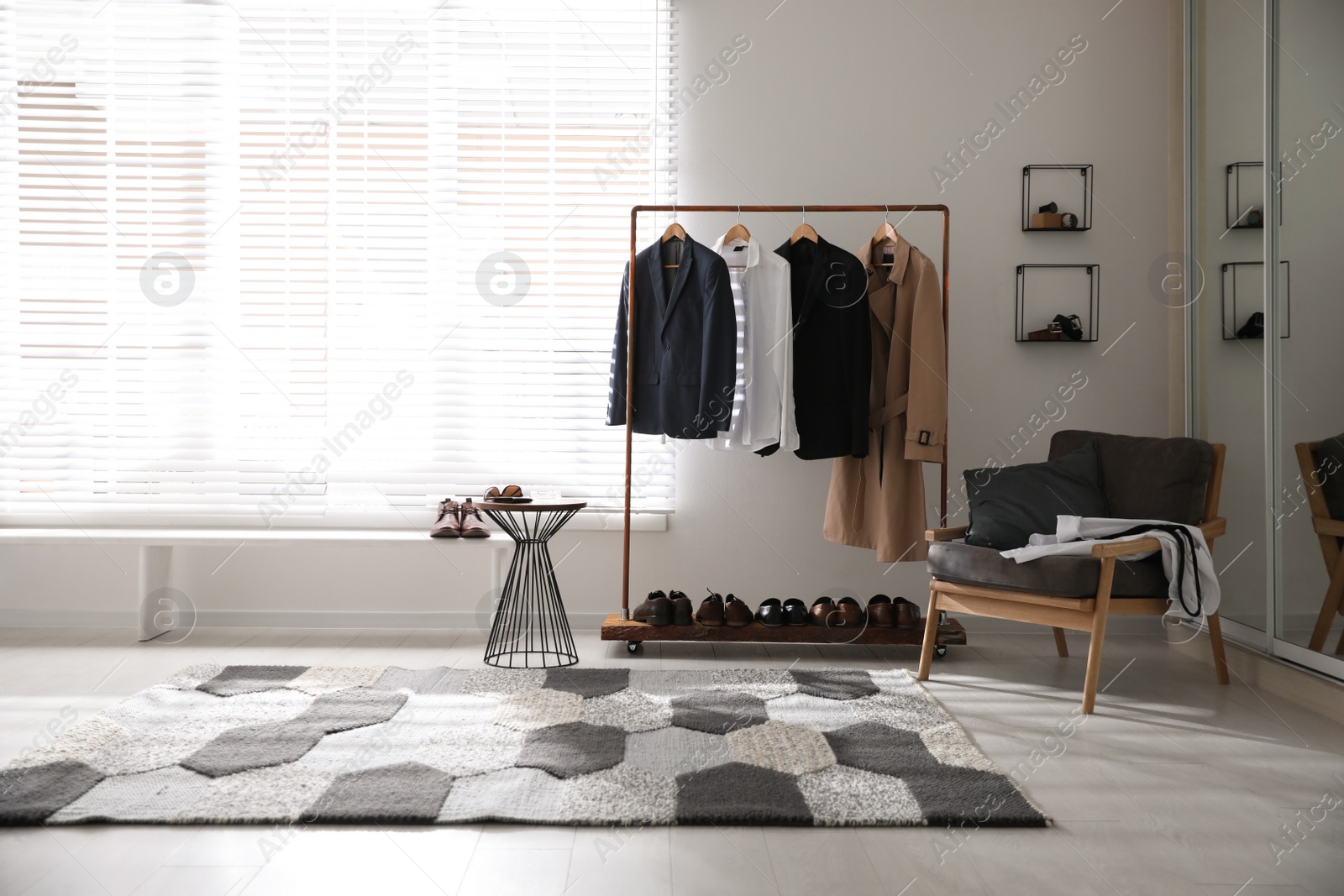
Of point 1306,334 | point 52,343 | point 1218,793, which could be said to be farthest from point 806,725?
point 52,343

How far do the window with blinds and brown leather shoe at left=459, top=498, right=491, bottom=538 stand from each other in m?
0.25

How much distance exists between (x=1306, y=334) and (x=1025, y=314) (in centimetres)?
116

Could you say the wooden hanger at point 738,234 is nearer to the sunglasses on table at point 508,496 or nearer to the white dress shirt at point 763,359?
the white dress shirt at point 763,359

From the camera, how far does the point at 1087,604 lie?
2.67 meters

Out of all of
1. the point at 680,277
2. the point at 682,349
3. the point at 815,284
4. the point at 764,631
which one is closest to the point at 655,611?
the point at 764,631

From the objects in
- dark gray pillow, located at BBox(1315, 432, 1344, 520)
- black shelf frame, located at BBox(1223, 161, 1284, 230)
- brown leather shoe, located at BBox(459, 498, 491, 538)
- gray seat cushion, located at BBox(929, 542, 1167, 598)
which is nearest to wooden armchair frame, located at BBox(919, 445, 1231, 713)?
gray seat cushion, located at BBox(929, 542, 1167, 598)

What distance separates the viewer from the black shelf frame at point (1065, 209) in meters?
3.88

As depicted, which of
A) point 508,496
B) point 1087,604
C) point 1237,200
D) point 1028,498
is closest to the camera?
point 1087,604

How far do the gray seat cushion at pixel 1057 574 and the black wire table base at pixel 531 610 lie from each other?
133 centimetres

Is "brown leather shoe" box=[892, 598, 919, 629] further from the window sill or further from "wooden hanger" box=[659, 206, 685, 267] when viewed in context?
"wooden hanger" box=[659, 206, 685, 267]

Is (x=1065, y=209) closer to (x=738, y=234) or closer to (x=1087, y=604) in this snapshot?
(x=738, y=234)

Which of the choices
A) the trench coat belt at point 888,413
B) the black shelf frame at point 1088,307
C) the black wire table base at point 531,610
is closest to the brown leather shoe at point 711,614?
the black wire table base at point 531,610

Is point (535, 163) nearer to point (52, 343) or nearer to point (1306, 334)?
point (52, 343)

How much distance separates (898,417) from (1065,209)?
134 centimetres
